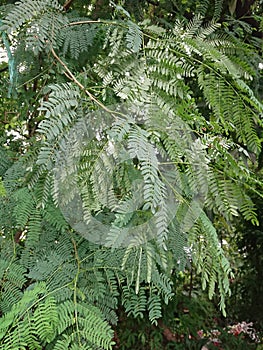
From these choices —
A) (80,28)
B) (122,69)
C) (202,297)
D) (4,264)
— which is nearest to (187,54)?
(122,69)

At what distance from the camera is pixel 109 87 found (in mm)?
836

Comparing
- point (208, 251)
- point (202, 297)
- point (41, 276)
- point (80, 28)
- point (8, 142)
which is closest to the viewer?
point (208, 251)

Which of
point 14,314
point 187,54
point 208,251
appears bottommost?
point 14,314

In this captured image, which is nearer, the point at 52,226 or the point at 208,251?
the point at 208,251

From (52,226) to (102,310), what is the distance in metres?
0.22

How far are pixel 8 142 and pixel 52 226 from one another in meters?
0.64

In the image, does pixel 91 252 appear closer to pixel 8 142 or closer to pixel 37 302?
pixel 37 302

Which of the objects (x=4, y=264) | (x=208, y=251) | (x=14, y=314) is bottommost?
(x=4, y=264)

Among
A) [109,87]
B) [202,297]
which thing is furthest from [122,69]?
[202,297]

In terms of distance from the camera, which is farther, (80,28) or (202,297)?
(202,297)

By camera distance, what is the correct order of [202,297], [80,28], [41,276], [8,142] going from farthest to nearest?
[202,297] < [8,142] < [80,28] < [41,276]

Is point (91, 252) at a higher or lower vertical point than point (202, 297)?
higher

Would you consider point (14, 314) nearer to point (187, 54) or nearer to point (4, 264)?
point (4, 264)

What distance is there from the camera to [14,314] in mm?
853
